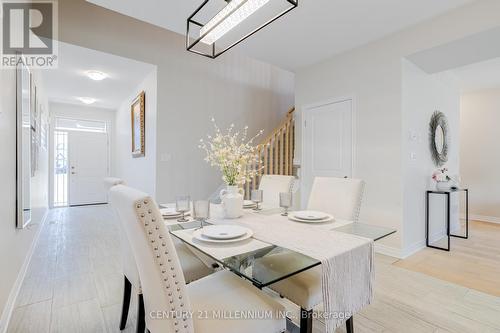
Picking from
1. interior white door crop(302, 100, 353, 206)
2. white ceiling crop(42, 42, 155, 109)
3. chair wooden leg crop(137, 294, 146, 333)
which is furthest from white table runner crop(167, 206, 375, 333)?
white ceiling crop(42, 42, 155, 109)

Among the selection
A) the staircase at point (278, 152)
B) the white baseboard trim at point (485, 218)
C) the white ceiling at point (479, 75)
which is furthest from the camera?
the white baseboard trim at point (485, 218)

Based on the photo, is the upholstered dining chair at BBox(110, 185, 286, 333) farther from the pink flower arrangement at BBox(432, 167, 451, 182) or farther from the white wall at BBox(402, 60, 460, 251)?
the pink flower arrangement at BBox(432, 167, 451, 182)

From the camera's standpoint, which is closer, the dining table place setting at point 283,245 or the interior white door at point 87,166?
the dining table place setting at point 283,245

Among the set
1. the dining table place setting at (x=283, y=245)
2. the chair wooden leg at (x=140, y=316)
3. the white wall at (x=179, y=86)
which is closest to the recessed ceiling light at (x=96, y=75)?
the white wall at (x=179, y=86)

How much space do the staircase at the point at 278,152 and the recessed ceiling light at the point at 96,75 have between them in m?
2.85

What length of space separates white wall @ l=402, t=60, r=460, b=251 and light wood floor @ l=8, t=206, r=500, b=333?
2.17 ft

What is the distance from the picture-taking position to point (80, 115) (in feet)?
21.4

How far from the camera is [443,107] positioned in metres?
3.83

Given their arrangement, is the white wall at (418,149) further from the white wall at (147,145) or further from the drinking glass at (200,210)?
the white wall at (147,145)

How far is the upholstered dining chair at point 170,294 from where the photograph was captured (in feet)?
2.87

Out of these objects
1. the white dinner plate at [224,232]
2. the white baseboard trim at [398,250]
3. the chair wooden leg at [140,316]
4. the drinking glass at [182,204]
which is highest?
the drinking glass at [182,204]

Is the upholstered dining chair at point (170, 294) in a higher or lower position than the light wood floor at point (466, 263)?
higher

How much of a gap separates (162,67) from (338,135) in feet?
9.44

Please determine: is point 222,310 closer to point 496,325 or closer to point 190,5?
point 496,325
